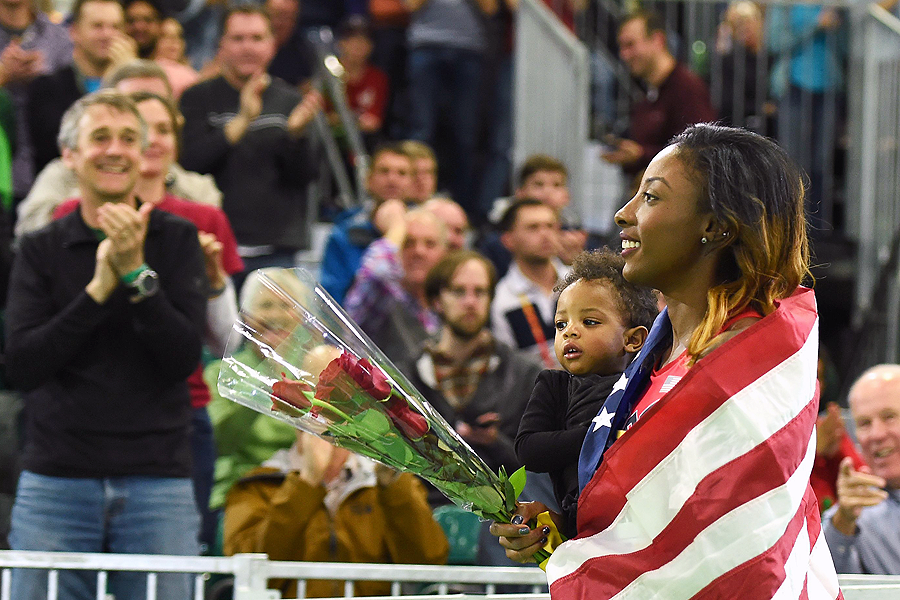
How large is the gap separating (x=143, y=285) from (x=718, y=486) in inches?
83.2

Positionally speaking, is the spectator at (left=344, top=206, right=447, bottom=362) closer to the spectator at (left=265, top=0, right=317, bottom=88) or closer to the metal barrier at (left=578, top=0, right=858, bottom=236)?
the spectator at (left=265, top=0, right=317, bottom=88)

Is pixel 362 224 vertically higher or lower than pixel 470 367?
higher

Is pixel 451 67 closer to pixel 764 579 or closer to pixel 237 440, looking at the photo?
pixel 237 440

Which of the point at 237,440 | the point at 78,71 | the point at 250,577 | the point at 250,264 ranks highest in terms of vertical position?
the point at 78,71

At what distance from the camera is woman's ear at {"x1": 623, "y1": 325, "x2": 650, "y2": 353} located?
246 centimetres

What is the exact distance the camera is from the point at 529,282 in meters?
5.93

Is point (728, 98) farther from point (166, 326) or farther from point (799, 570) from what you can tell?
point (799, 570)

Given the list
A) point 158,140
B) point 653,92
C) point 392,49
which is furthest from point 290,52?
point 158,140

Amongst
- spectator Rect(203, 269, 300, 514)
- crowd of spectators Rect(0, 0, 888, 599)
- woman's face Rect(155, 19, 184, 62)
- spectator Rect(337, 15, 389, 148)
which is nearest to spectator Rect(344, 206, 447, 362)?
crowd of spectators Rect(0, 0, 888, 599)

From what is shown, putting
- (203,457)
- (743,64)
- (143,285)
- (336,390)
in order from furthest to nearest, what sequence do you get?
(743,64) → (203,457) → (143,285) → (336,390)

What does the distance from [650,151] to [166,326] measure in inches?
170

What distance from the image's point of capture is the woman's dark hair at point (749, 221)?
6.77 feet

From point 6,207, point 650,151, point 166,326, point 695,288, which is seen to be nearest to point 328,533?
point 166,326

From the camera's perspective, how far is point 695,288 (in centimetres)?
215
